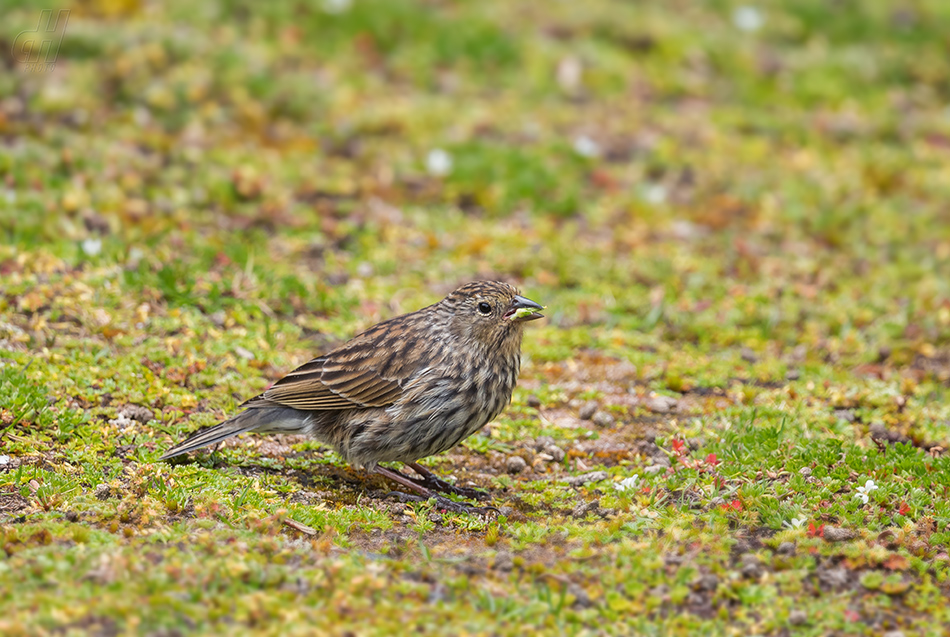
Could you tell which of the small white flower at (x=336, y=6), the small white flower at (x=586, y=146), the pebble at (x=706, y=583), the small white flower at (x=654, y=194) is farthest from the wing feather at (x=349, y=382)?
the small white flower at (x=336, y=6)

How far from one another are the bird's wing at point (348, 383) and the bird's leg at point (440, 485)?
0.54 metres

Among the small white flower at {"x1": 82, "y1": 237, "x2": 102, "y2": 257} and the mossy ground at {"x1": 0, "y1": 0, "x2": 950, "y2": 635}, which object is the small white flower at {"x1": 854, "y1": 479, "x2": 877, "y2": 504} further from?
the small white flower at {"x1": 82, "y1": 237, "x2": 102, "y2": 257}

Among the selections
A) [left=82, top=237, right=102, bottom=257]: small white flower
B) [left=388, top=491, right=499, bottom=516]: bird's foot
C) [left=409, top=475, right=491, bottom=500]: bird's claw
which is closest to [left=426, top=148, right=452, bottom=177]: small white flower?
[left=82, top=237, right=102, bottom=257]: small white flower

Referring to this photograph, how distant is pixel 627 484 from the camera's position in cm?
671

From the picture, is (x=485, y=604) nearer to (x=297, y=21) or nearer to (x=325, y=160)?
(x=325, y=160)

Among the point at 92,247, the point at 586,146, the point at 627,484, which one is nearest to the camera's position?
the point at 627,484

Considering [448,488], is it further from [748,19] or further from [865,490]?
[748,19]

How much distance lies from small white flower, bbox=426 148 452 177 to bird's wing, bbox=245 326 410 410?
17.5 feet

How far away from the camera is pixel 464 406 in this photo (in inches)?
265

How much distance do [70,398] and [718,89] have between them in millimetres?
10499

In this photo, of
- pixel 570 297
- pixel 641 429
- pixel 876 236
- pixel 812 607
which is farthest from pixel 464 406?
pixel 876 236

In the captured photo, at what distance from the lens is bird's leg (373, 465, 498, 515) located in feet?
21.6

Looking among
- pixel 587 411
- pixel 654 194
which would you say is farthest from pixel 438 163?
pixel 587 411

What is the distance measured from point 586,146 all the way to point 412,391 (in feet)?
22.6
